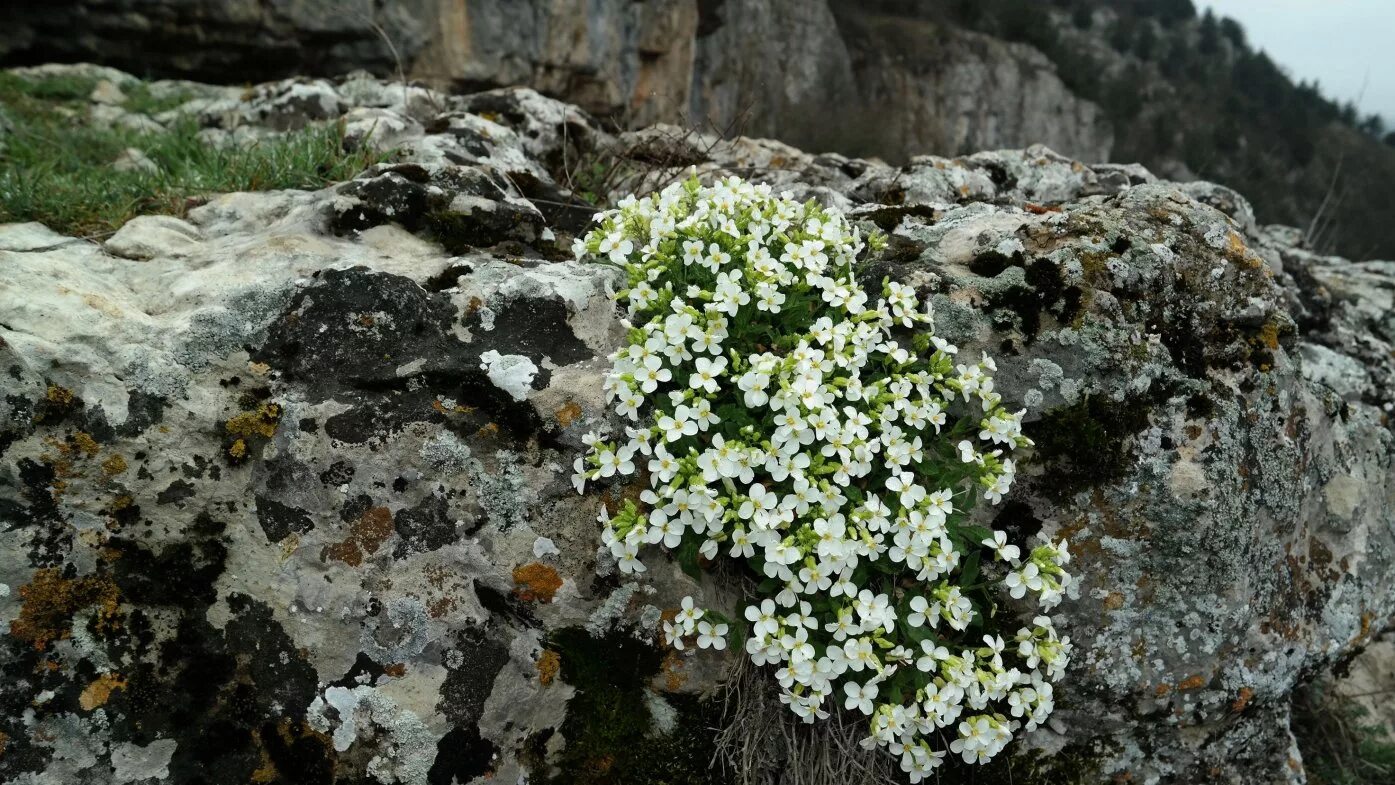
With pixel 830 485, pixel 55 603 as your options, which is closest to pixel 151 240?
pixel 55 603

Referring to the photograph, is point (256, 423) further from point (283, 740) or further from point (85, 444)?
point (283, 740)

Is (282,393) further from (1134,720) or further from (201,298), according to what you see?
(1134,720)

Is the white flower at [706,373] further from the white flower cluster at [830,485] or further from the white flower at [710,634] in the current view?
the white flower at [710,634]

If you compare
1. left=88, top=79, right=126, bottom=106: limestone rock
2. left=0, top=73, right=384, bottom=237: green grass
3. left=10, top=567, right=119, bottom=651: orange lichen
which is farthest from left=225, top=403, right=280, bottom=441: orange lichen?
left=88, top=79, right=126, bottom=106: limestone rock

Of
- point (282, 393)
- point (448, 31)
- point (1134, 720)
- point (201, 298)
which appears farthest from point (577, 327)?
point (448, 31)

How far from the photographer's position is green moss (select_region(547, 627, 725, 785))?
3.10 meters

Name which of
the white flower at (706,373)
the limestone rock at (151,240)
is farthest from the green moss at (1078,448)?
the limestone rock at (151,240)

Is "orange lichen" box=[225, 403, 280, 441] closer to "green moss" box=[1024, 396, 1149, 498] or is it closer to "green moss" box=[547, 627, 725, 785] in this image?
"green moss" box=[547, 627, 725, 785]

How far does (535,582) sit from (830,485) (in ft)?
3.79

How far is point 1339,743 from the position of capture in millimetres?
5168

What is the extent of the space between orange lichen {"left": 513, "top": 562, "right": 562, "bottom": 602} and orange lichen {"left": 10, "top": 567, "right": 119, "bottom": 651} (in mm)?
1317

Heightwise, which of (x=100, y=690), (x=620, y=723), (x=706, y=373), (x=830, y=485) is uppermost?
(x=706, y=373)

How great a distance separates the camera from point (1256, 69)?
216 ft

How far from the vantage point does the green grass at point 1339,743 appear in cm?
499
